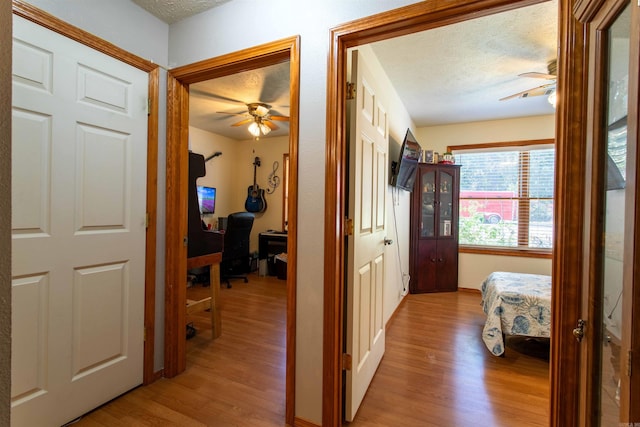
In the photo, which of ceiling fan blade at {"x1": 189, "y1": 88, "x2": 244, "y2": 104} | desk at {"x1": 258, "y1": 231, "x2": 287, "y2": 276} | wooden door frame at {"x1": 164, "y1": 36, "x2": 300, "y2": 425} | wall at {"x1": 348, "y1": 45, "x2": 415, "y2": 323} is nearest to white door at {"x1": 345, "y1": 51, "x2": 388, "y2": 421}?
wall at {"x1": 348, "y1": 45, "x2": 415, "y2": 323}

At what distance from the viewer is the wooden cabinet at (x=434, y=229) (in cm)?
417

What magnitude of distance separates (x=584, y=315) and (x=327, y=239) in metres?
1.00

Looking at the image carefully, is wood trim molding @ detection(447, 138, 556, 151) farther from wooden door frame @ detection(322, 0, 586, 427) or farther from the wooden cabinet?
wooden door frame @ detection(322, 0, 586, 427)

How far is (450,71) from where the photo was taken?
8.92 ft

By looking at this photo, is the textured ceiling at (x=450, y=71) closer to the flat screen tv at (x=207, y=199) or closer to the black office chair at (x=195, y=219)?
the black office chair at (x=195, y=219)

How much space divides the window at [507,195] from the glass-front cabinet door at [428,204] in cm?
58

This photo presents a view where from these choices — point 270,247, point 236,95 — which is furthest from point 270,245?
point 236,95

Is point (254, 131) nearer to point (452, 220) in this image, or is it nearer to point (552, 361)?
point (452, 220)

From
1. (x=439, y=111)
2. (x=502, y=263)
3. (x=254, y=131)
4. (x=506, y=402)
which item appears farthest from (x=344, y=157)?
(x=502, y=263)

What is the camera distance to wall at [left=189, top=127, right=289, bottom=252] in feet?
17.8

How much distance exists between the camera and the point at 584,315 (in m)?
0.98

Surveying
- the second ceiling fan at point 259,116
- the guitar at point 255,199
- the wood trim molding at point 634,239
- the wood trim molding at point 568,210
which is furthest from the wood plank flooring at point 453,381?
the guitar at point 255,199

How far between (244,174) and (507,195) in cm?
452

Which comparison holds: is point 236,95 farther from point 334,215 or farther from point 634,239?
point 634,239
